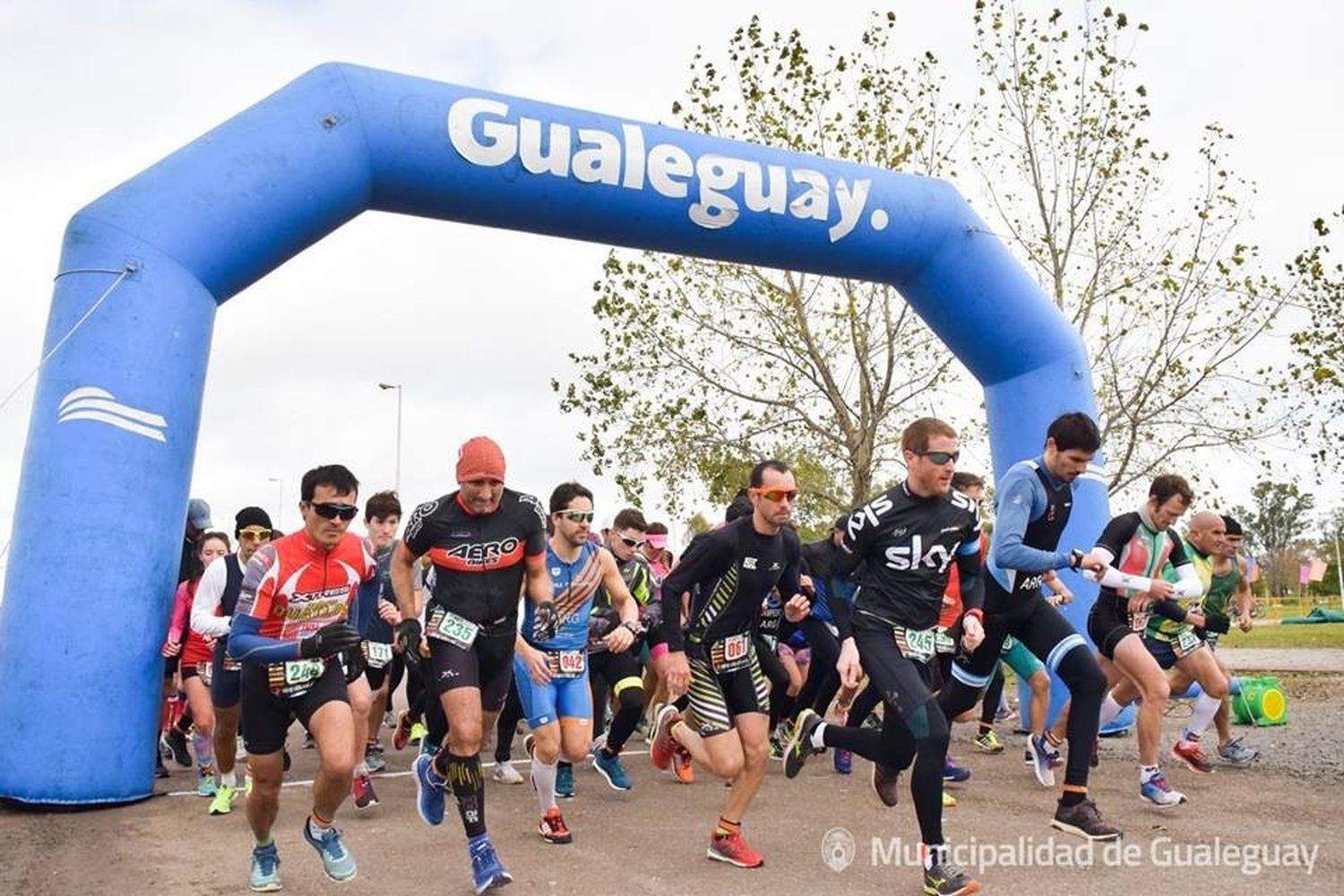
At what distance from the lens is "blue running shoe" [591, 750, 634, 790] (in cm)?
862

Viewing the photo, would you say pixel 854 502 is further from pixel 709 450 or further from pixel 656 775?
pixel 656 775

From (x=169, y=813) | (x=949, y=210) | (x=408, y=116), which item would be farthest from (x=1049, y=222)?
(x=169, y=813)

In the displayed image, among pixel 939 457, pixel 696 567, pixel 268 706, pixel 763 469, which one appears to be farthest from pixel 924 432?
pixel 268 706

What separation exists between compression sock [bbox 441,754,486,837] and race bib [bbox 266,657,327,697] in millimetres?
805

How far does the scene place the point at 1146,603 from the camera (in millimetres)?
7402

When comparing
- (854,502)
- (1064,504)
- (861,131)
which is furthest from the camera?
(854,502)

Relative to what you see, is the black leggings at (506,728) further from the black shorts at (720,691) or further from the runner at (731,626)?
the black shorts at (720,691)

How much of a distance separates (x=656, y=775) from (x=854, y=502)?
37.7 feet

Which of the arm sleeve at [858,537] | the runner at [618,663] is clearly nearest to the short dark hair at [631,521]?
the runner at [618,663]

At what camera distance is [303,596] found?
580 centimetres

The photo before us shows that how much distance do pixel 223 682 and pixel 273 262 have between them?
→ 10.7 feet

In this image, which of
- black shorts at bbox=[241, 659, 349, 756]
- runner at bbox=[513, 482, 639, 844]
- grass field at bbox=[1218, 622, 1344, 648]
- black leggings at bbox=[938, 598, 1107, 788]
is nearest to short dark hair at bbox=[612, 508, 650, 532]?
runner at bbox=[513, 482, 639, 844]

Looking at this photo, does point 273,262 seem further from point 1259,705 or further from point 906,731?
point 1259,705

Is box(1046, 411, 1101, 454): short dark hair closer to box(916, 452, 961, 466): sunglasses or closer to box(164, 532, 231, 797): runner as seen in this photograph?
box(916, 452, 961, 466): sunglasses
